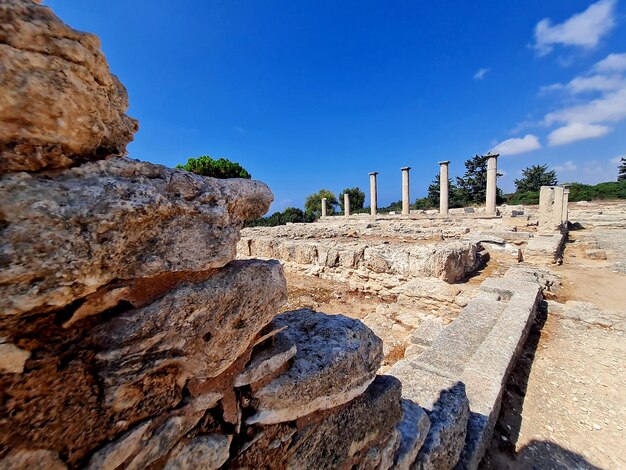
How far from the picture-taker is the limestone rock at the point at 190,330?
0.88 meters

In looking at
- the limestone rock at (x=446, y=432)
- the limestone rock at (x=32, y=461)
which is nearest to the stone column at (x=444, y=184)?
the limestone rock at (x=446, y=432)

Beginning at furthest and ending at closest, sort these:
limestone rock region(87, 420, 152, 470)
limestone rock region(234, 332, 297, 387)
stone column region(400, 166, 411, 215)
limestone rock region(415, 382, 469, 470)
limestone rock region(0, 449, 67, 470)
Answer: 1. stone column region(400, 166, 411, 215)
2. limestone rock region(415, 382, 469, 470)
3. limestone rock region(234, 332, 297, 387)
4. limestone rock region(87, 420, 152, 470)
5. limestone rock region(0, 449, 67, 470)

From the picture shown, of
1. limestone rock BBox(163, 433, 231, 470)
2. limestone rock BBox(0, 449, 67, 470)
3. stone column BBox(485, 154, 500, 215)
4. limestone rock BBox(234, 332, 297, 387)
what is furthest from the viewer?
stone column BBox(485, 154, 500, 215)

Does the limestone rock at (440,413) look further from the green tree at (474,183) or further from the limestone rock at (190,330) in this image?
the green tree at (474,183)

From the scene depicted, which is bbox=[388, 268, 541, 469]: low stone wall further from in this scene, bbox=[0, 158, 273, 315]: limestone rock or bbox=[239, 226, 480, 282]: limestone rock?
bbox=[0, 158, 273, 315]: limestone rock

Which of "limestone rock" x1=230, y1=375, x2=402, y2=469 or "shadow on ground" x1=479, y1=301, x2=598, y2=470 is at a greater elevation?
"limestone rock" x1=230, y1=375, x2=402, y2=469

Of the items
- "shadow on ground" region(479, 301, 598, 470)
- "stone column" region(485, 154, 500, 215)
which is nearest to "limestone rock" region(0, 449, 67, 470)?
"shadow on ground" region(479, 301, 598, 470)

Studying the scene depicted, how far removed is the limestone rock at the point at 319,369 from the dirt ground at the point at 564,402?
6.49 ft

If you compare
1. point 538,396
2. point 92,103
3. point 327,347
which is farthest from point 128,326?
point 538,396

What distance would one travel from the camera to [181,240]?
1.03 meters

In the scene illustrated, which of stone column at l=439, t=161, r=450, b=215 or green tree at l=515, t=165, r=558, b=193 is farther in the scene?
green tree at l=515, t=165, r=558, b=193

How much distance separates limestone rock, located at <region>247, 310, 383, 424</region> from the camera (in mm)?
1237

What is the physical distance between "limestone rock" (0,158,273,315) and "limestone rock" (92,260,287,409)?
10 cm

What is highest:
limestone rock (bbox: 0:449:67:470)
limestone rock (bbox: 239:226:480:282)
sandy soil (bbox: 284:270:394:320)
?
limestone rock (bbox: 0:449:67:470)
